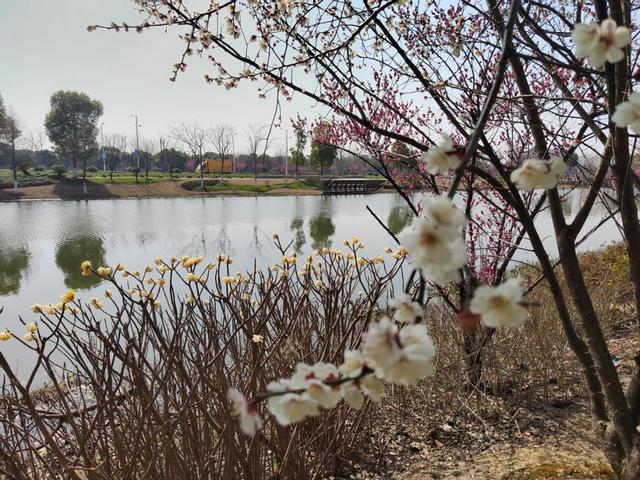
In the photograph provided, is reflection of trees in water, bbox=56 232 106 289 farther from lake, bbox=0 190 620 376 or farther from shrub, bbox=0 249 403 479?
shrub, bbox=0 249 403 479

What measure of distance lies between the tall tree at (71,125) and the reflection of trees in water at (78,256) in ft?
84.1

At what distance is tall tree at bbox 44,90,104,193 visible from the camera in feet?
112

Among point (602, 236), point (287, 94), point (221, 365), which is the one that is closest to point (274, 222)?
point (602, 236)

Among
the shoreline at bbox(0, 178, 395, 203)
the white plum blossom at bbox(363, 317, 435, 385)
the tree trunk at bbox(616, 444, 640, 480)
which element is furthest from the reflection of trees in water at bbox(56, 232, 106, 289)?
the shoreline at bbox(0, 178, 395, 203)

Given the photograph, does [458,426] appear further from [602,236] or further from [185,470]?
[602,236]

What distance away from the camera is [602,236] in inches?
444

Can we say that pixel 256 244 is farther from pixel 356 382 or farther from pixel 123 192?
pixel 123 192

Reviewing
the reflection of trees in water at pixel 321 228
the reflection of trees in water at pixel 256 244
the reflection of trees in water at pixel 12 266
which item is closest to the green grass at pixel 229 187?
the reflection of trees in water at pixel 321 228

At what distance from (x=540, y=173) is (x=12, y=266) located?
10.5 m

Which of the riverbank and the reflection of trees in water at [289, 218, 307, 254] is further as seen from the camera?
the riverbank

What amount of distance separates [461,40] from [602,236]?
36.3ft

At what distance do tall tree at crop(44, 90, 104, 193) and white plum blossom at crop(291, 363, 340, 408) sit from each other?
37966 mm

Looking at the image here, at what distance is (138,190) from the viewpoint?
2867cm

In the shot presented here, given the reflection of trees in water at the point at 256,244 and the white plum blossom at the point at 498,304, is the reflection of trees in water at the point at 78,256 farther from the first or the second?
the white plum blossom at the point at 498,304
